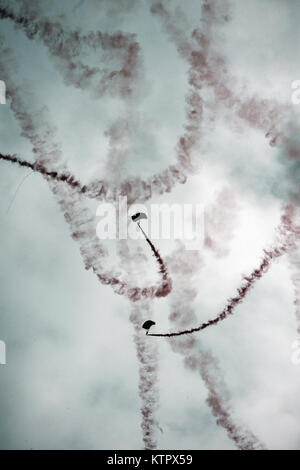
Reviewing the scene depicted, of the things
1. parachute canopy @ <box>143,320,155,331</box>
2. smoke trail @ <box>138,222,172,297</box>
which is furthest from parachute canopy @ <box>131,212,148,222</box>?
parachute canopy @ <box>143,320,155,331</box>

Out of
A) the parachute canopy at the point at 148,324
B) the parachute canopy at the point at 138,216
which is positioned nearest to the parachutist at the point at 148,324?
the parachute canopy at the point at 148,324

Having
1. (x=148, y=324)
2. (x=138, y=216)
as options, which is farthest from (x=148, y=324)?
(x=138, y=216)

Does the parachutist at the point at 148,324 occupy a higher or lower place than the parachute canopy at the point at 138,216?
lower

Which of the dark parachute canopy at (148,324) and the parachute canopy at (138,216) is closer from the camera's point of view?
the parachute canopy at (138,216)

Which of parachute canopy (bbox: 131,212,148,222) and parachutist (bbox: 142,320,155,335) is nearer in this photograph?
parachute canopy (bbox: 131,212,148,222)

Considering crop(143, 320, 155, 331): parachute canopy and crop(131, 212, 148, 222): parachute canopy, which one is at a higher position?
crop(131, 212, 148, 222): parachute canopy

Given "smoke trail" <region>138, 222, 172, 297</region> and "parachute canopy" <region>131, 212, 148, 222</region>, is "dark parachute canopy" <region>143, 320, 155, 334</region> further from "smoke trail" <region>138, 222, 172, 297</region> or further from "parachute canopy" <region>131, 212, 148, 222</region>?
"parachute canopy" <region>131, 212, 148, 222</region>

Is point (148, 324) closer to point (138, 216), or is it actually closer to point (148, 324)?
point (148, 324)

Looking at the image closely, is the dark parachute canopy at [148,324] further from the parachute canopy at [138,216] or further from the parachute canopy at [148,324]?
the parachute canopy at [138,216]
